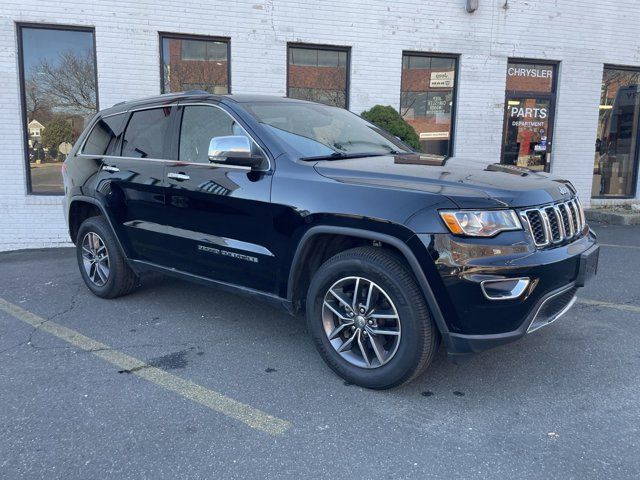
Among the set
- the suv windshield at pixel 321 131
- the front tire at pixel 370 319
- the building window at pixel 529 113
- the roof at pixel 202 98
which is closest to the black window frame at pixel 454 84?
the building window at pixel 529 113

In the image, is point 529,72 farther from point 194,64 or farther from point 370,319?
point 370,319

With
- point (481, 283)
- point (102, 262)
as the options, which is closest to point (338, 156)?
point (481, 283)

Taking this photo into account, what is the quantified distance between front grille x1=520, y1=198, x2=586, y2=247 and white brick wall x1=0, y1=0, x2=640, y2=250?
5.38 meters

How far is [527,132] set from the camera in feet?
33.1

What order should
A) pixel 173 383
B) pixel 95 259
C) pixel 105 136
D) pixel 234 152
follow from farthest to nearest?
pixel 95 259 < pixel 105 136 < pixel 234 152 < pixel 173 383

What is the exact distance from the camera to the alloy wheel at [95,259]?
5.30 metres

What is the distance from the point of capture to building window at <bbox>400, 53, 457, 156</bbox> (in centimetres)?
933

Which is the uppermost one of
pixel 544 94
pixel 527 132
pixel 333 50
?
pixel 333 50

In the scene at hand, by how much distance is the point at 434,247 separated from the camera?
3000mm

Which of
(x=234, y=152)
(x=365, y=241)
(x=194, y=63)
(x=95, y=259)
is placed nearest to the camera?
(x=365, y=241)

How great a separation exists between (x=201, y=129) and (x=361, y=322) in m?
2.05

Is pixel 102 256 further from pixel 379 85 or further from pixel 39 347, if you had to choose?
pixel 379 85

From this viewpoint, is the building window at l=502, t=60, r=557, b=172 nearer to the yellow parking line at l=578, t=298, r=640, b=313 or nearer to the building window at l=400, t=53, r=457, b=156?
the building window at l=400, t=53, r=457, b=156

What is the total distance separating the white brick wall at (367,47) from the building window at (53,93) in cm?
21
